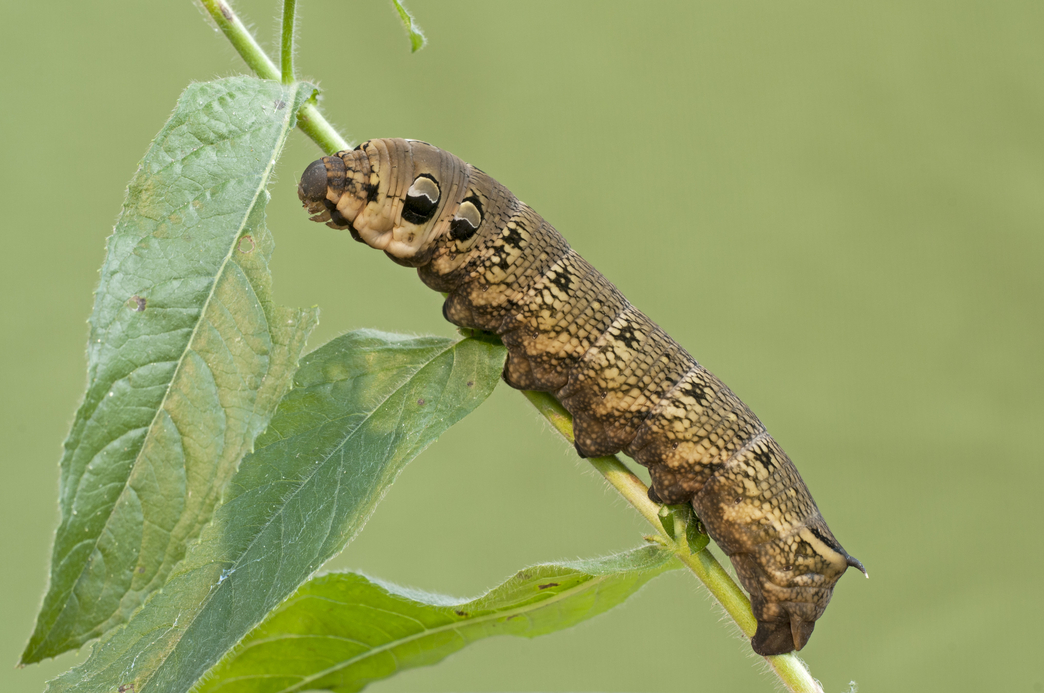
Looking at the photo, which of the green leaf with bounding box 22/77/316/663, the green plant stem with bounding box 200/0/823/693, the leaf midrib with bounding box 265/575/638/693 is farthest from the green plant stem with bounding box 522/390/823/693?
the green leaf with bounding box 22/77/316/663

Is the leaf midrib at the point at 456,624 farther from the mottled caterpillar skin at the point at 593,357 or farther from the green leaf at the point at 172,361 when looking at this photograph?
the green leaf at the point at 172,361

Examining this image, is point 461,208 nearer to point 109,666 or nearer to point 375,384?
point 375,384

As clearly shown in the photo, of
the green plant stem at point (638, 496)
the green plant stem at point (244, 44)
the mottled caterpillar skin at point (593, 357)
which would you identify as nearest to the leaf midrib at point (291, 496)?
the mottled caterpillar skin at point (593, 357)

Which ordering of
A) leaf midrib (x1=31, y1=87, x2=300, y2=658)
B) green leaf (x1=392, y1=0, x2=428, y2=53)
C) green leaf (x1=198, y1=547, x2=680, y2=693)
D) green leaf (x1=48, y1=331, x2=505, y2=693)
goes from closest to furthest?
leaf midrib (x1=31, y1=87, x2=300, y2=658) → green leaf (x1=48, y1=331, x2=505, y2=693) → green leaf (x1=392, y1=0, x2=428, y2=53) → green leaf (x1=198, y1=547, x2=680, y2=693)

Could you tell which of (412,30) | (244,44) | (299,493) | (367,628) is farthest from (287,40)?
(367,628)

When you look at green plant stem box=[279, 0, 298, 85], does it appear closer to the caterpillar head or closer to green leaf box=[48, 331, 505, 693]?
the caterpillar head

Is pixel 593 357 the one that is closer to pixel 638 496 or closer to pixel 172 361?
pixel 638 496
